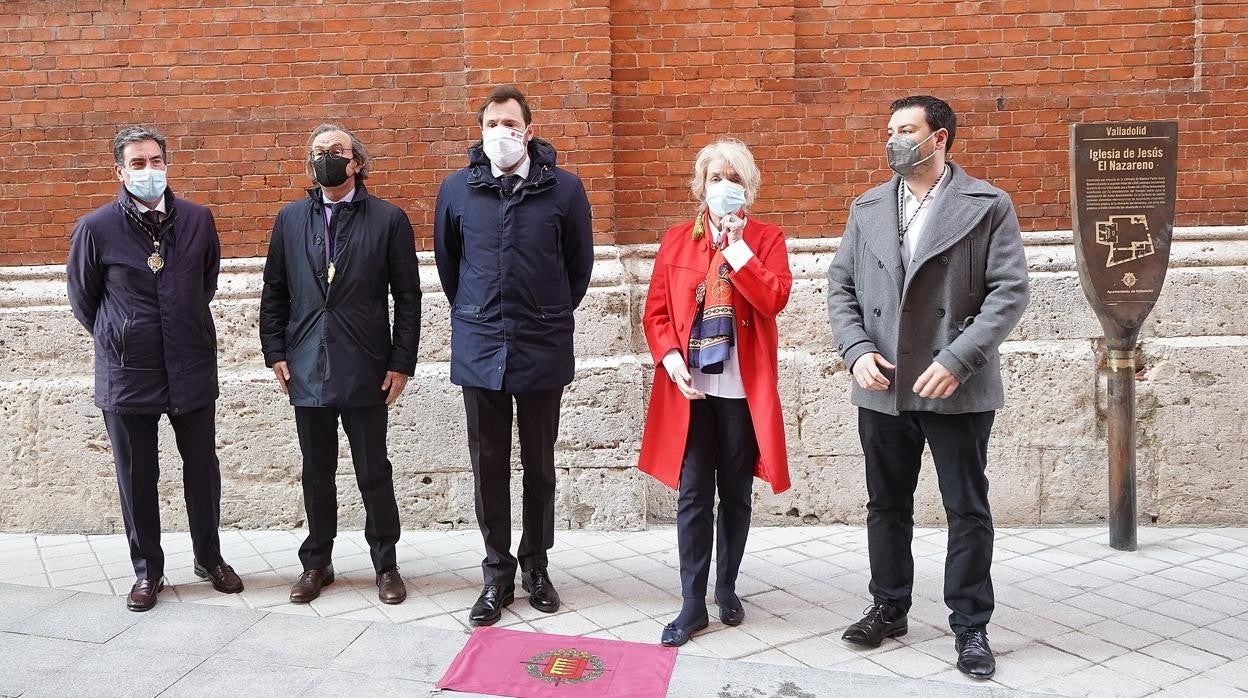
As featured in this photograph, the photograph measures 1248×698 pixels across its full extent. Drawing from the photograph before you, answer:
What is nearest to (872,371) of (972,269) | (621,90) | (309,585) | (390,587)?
(972,269)

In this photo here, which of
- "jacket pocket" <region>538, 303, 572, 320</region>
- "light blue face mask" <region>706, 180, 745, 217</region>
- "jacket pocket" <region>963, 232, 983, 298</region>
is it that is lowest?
"jacket pocket" <region>538, 303, 572, 320</region>

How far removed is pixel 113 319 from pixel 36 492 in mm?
1926

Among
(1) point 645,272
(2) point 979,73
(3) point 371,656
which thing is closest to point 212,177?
(1) point 645,272

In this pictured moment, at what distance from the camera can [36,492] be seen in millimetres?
5758

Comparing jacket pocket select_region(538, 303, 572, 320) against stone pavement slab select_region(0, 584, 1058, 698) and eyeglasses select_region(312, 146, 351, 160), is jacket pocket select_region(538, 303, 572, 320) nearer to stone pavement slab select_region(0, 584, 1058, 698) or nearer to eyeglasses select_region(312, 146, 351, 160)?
eyeglasses select_region(312, 146, 351, 160)

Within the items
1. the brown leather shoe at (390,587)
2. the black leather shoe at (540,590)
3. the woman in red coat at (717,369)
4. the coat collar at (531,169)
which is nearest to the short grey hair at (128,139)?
the coat collar at (531,169)

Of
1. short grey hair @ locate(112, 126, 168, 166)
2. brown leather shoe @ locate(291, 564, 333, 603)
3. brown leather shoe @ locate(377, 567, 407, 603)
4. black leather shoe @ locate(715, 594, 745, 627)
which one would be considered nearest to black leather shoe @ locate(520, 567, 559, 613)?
brown leather shoe @ locate(377, 567, 407, 603)

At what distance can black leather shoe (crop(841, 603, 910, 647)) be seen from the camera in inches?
158

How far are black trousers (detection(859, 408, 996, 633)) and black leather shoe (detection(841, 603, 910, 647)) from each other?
56mm

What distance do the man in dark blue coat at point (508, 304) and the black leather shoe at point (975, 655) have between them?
5.43 ft

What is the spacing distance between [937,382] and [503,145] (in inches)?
76.5

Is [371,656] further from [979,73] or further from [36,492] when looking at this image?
[979,73]

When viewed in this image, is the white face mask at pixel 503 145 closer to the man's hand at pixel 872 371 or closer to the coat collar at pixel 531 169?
the coat collar at pixel 531 169

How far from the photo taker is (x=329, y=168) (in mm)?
4410
